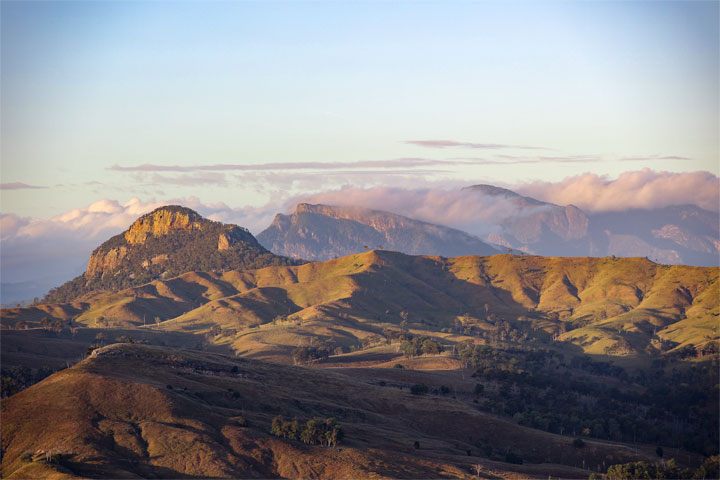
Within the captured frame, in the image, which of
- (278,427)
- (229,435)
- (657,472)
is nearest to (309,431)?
(278,427)

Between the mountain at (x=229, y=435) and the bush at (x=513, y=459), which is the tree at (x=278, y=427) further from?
the bush at (x=513, y=459)

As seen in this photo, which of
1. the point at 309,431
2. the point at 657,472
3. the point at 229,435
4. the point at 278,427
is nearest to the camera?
the point at 229,435

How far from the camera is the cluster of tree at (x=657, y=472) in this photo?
150 m

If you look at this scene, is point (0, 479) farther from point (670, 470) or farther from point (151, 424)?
point (670, 470)

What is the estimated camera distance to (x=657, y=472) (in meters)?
152

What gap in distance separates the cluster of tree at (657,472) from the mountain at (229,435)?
724 cm

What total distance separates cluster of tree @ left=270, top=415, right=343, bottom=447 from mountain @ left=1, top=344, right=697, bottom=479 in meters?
0.39

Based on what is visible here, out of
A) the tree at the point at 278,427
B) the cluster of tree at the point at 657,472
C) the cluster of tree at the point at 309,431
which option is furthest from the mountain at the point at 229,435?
the cluster of tree at the point at 657,472

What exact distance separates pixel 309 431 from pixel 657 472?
215 feet

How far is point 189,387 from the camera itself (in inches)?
6658

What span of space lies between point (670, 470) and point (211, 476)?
288 ft

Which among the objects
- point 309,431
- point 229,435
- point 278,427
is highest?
point 229,435

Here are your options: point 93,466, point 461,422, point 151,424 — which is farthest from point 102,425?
point 461,422

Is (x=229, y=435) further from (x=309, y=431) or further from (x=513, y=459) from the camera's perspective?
(x=513, y=459)
